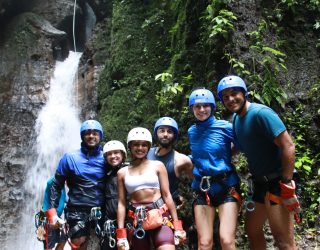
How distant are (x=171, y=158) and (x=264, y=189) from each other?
138 cm

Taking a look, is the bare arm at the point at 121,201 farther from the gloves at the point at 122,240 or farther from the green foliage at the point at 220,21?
the green foliage at the point at 220,21

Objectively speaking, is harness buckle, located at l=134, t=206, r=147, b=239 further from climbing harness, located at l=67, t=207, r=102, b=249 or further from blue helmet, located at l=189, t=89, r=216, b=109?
blue helmet, located at l=189, t=89, r=216, b=109

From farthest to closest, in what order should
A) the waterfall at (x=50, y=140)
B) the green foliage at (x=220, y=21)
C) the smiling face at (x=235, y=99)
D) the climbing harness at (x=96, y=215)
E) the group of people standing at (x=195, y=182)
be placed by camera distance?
the waterfall at (x=50, y=140) → the green foliage at (x=220, y=21) → the climbing harness at (x=96, y=215) → the smiling face at (x=235, y=99) → the group of people standing at (x=195, y=182)

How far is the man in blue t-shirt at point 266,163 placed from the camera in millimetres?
3426

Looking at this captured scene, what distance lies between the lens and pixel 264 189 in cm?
380

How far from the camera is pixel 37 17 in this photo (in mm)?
18172

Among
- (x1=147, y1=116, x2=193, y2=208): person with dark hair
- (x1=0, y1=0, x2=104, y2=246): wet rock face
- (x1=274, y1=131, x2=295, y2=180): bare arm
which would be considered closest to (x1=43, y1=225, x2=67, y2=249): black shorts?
(x1=147, y1=116, x2=193, y2=208): person with dark hair

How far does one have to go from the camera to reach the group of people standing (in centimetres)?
359

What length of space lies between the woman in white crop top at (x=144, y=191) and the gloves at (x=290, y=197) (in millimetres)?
1248

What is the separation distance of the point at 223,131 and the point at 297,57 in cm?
319

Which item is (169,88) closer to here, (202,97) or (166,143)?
(166,143)

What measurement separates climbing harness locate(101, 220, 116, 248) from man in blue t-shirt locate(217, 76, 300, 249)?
163 centimetres

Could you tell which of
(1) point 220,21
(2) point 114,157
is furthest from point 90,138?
(1) point 220,21

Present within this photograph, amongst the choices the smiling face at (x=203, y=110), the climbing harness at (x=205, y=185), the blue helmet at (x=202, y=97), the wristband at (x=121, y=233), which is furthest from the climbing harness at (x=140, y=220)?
the blue helmet at (x=202, y=97)
